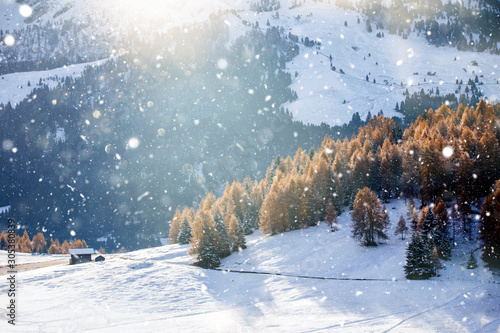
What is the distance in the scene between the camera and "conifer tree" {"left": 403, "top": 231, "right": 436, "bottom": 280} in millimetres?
35312

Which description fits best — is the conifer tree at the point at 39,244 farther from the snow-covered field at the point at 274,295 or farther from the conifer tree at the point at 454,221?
the conifer tree at the point at 454,221

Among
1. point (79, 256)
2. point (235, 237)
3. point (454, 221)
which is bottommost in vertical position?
point (79, 256)

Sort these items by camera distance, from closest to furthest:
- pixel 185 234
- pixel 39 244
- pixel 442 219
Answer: pixel 442 219 → pixel 185 234 → pixel 39 244

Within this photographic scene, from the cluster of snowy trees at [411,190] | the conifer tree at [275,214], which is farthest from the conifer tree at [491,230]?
the conifer tree at [275,214]

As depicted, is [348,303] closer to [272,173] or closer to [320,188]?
[320,188]

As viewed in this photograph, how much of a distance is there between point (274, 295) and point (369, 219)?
1934 centimetres

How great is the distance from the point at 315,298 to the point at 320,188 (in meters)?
31.5

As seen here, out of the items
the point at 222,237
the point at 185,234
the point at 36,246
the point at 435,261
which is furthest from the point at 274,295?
the point at 36,246

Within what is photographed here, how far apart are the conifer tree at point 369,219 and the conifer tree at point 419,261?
29.8ft

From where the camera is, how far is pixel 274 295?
3525 centimetres

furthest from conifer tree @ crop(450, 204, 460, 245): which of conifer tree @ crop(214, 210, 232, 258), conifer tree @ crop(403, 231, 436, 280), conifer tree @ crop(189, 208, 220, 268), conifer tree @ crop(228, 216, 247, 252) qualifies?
conifer tree @ crop(189, 208, 220, 268)

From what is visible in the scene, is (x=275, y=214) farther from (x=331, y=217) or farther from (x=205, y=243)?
(x=205, y=243)

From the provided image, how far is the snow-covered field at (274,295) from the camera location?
2636cm

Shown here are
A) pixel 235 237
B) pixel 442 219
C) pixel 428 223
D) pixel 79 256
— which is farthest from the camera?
pixel 79 256
